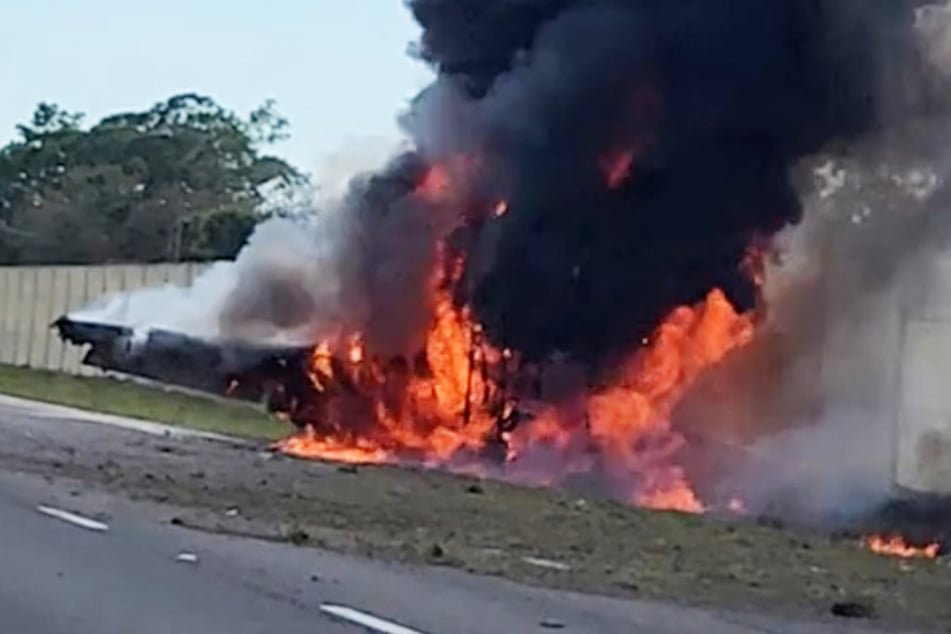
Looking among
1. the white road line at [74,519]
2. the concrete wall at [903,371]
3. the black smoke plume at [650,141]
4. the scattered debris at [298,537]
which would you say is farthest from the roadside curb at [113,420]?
the scattered debris at [298,537]

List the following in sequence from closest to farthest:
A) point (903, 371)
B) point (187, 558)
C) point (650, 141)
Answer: point (187, 558)
point (903, 371)
point (650, 141)

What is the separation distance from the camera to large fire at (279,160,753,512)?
24.4 m

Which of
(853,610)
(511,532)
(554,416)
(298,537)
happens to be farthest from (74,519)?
(554,416)

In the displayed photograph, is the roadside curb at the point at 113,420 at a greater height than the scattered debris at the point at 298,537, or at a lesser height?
greater

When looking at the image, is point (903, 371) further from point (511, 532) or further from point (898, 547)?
point (511, 532)

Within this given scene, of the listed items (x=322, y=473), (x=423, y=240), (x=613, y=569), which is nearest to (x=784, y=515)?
(x=322, y=473)

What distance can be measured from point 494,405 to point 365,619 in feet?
50.1

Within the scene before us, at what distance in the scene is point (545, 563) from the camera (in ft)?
44.5

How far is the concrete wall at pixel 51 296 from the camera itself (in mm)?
41312

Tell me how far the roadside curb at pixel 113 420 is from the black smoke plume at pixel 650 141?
163 inches

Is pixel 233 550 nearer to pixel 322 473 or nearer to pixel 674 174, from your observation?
pixel 322 473

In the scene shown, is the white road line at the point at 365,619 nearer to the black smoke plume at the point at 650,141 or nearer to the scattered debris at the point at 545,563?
the scattered debris at the point at 545,563

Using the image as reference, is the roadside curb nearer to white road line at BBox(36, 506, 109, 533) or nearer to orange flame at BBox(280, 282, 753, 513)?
orange flame at BBox(280, 282, 753, 513)

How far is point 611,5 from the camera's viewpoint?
25.4m
